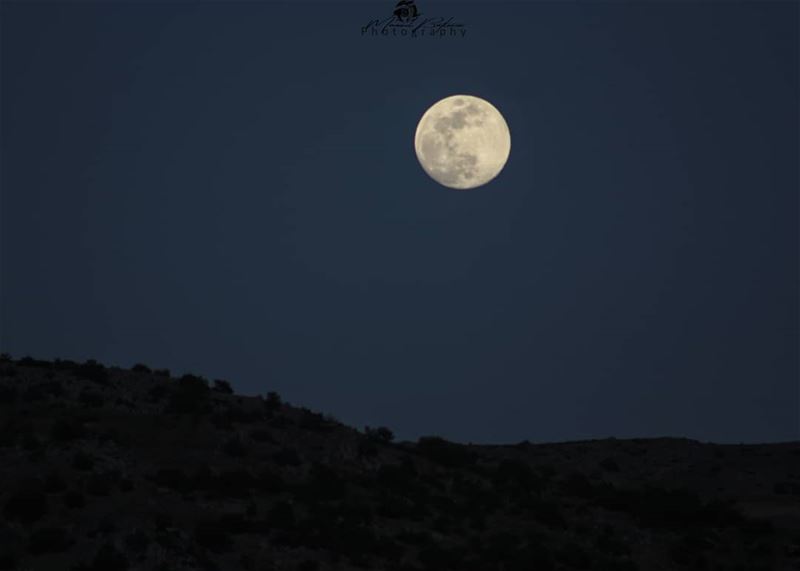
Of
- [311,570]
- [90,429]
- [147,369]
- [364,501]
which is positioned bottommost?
[311,570]

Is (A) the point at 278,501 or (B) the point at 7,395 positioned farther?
(B) the point at 7,395

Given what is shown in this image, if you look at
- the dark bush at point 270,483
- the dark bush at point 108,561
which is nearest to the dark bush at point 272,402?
the dark bush at point 270,483

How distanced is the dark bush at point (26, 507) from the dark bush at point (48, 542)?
1452mm

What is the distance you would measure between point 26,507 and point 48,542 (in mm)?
2681

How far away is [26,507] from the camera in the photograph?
31453 mm

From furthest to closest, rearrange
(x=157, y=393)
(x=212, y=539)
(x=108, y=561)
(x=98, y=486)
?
1. (x=157, y=393)
2. (x=98, y=486)
3. (x=212, y=539)
4. (x=108, y=561)

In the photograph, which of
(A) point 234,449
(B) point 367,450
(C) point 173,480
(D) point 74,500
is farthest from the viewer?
(B) point 367,450

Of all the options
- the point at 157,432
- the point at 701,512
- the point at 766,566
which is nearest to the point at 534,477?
the point at 701,512

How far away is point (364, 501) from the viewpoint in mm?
39562

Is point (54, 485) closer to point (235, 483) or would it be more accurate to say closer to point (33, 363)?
point (235, 483)

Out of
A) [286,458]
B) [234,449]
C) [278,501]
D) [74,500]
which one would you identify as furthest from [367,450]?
[74,500]

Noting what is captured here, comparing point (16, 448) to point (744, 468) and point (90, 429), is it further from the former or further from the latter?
point (744, 468)

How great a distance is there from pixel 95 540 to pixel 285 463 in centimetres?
1285

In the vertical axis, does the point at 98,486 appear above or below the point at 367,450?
below
